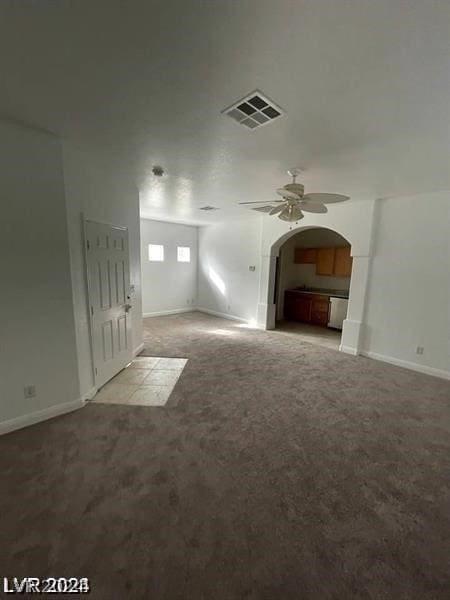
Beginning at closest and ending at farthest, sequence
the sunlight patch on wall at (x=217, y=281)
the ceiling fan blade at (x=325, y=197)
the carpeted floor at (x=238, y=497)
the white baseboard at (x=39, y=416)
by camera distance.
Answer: the carpeted floor at (x=238, y=497), the white baseboard at (x=39, y=416), the ceiling fan blade at (x=325, y=197), the sunlight patch on wall at (x=217, y=281)

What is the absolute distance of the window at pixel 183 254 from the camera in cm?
742

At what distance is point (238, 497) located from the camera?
1713 mm

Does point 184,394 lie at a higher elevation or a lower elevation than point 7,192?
lower

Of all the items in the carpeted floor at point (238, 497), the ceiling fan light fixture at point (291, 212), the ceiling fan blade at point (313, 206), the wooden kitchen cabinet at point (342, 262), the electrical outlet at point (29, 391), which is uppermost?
the ceiling fan blade at point (313, 206)

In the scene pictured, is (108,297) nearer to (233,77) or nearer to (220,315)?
(233,77)

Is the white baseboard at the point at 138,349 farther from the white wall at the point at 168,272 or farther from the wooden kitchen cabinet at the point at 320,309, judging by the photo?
the wooden kitchen cabinet at the point at 320,309

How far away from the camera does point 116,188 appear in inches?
131

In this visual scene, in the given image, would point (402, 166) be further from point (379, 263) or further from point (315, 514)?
point (315, 514)

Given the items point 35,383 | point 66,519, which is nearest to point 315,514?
point 66,519

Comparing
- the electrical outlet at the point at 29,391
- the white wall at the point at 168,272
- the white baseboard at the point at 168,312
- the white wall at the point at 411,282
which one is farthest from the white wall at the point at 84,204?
the white wall at the point at 411,282

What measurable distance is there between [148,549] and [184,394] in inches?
64.3

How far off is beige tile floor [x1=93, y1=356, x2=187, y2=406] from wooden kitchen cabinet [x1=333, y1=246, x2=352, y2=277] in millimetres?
4469

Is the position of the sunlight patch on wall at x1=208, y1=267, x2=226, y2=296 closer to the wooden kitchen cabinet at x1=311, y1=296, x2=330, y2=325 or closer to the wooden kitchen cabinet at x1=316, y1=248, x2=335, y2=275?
the wooden kitchen cabinet at x1=311, y1=296, x2=330, y2=325

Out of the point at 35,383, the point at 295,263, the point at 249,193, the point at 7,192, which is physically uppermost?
the point at 249,193
